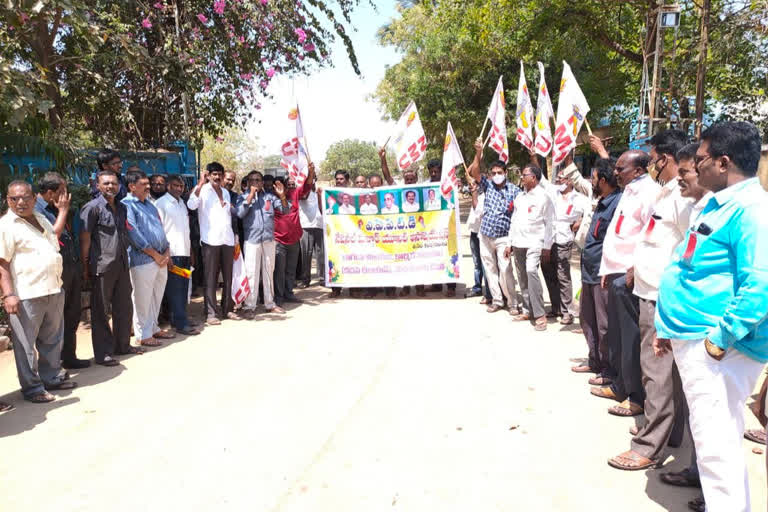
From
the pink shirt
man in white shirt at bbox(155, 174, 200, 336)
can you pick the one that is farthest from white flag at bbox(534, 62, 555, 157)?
man in white shirt at bbox(155, 174, 200, 336)

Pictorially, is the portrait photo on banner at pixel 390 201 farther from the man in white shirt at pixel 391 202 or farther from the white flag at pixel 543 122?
the white flag at pixel 543 122

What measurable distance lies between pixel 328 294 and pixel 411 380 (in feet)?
14.3

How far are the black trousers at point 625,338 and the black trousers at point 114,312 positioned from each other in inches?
183

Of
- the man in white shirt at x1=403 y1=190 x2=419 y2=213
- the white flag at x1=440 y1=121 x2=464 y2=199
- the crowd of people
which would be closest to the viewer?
the crowd of people

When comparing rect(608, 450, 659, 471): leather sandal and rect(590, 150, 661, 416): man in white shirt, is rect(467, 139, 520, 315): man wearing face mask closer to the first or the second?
rect(590, 150, 661, 416): man in white shirt

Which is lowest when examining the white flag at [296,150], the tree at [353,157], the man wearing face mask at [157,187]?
the man wearing face mask at [157,187]

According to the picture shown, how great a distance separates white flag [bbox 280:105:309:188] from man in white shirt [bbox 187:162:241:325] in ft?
3.65

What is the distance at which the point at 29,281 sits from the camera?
4523mm

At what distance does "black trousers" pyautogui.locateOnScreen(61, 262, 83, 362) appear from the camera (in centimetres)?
523

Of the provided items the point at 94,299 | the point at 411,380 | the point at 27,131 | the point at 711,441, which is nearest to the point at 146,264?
the point at 94,299

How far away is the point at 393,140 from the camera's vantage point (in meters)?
8.70

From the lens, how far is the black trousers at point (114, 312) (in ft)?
18.4

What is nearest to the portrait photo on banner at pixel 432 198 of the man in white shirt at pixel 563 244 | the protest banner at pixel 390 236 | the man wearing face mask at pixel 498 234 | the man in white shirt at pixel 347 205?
the protest banner at pixel 390 236

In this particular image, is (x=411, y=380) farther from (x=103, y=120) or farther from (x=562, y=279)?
(x=103, y=120)
